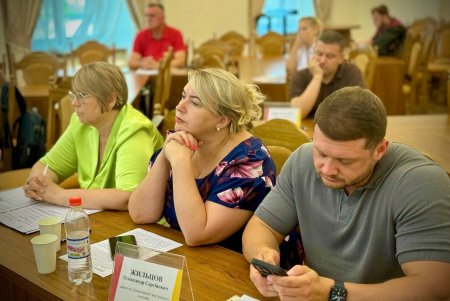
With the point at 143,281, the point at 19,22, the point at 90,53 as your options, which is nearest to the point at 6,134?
the point at 143,281

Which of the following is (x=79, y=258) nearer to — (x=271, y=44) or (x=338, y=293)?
(x=338, y=293)

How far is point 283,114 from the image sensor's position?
3.02 metres

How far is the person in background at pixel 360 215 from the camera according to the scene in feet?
3.90

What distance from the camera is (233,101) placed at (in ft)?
5.82

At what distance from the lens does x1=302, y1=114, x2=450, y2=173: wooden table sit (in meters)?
2.36

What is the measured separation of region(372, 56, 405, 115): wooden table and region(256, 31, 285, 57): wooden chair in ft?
6.49

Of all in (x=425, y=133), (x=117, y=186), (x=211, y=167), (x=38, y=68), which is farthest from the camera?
(x=38, y=68)

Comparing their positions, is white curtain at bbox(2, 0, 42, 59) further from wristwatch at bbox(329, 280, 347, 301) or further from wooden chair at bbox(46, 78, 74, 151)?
wristwatch at bbox(329, 280, 347, 301)

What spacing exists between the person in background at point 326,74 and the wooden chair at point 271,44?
4239 millimetres

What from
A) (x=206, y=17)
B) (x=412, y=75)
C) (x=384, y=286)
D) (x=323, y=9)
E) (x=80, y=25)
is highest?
(x=323, y=9)

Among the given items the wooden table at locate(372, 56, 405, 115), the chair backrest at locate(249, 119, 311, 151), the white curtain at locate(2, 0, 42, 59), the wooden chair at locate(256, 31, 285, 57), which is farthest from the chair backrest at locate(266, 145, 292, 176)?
the wooden chair at locate(256, 31, 285, 57)

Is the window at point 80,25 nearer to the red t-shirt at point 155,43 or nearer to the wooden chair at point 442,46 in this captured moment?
the red t-shirt at point 155,43

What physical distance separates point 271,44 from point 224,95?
6331 mm

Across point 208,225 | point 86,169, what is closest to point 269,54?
point 86,169
